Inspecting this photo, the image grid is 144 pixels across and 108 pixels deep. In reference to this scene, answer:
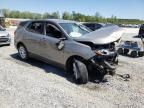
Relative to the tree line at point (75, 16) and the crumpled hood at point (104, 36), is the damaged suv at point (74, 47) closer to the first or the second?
the crumpled hood at point (104, 36)

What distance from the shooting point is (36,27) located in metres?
8.76

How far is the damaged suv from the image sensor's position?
6.60 meters

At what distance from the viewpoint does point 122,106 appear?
523cm

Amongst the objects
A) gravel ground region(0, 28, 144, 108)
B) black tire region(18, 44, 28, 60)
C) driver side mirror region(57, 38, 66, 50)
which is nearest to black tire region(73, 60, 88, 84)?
gravel ground region(0, 28, 144, 108)

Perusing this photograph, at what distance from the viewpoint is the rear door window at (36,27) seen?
838 cm

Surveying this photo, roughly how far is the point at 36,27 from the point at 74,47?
2.46 metres

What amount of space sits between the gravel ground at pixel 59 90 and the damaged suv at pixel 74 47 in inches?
15.3

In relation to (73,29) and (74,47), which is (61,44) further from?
(73,29)

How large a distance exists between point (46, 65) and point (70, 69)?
169cm

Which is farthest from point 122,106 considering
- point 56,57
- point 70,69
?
point 56,57

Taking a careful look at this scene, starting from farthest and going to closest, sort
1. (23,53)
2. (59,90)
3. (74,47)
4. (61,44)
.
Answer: (23,53) → (61,44) → (74,47) → (59,90)

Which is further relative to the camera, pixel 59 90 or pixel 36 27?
pixel 36 27

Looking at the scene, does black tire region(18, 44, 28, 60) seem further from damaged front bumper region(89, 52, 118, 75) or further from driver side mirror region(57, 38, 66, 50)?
damaged front bumper region(89, 52, 118, 75)

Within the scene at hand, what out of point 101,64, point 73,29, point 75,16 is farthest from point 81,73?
point 75,16
